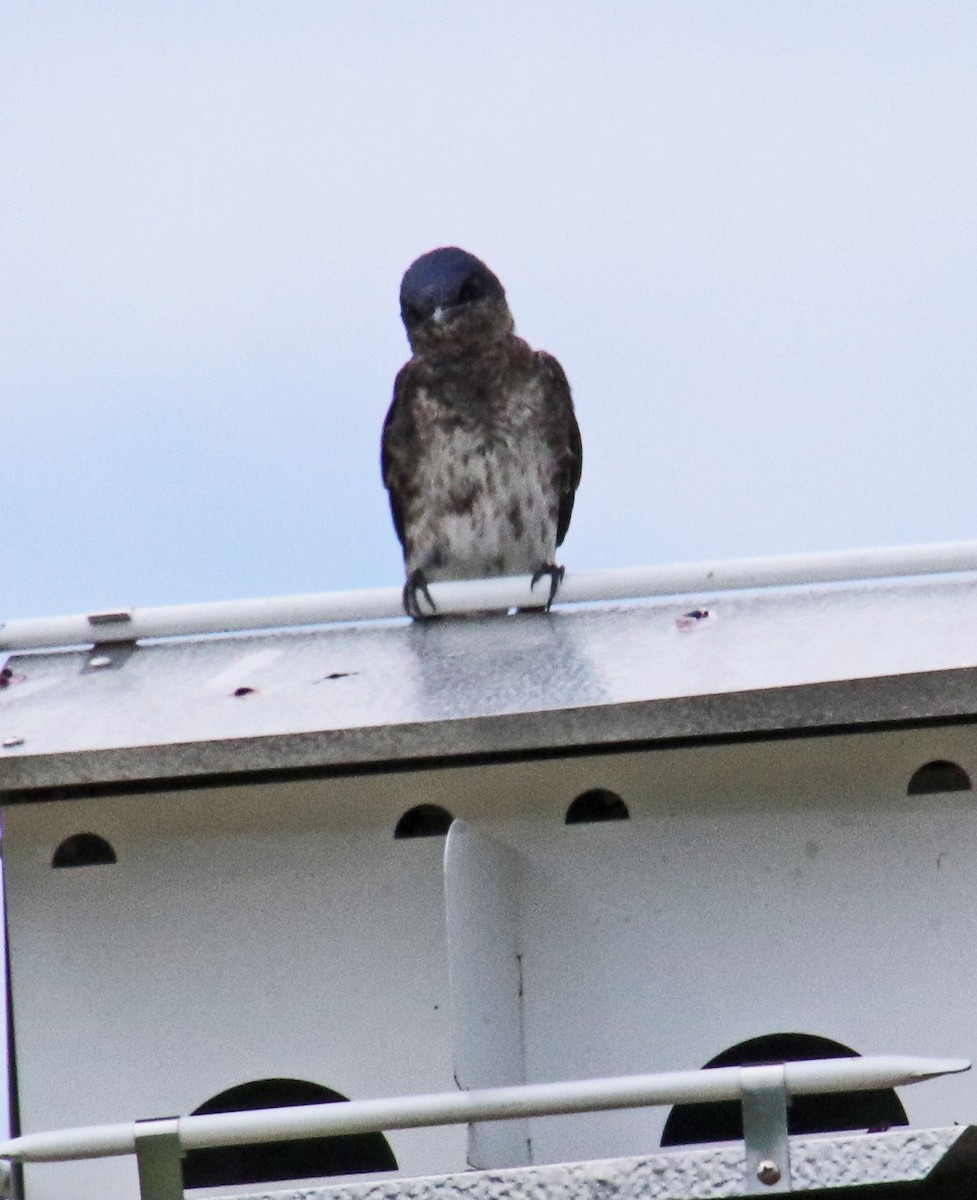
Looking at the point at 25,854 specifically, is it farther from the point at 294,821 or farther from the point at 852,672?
the point at 852,672

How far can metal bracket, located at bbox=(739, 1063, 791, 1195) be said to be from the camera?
1.62 metres

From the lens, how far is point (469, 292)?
392 centimetres

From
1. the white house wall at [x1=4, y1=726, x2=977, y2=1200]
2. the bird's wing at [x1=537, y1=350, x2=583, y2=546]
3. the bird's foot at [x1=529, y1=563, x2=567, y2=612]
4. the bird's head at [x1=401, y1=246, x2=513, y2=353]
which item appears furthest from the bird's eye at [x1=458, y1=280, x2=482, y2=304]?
the white house wall at [x1=4, y1=726, x2=977, y2=1200]

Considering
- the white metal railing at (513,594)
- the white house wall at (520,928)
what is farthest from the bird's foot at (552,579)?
the white house wall at (520,928)

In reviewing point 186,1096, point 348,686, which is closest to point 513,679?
point 348,686

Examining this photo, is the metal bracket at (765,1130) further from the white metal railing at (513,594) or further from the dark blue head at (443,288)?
the dark blue head at (443,288)

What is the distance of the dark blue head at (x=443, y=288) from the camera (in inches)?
152

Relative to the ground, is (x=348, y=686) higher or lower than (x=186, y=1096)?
higher

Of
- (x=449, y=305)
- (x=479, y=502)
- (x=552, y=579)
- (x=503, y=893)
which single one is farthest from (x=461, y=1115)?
(x=449, y=305)

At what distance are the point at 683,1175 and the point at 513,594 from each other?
3.25 ft

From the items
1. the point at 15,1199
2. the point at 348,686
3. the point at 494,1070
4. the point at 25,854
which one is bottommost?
the point at 15,1199

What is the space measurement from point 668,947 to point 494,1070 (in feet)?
1.09

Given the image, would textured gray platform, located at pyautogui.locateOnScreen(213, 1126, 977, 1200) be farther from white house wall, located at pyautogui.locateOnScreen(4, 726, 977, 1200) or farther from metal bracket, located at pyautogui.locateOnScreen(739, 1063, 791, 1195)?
white house wall, located at pyautogui.locateOnScreen(4, 726, 977, 1200)

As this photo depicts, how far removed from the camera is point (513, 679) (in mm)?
2244
